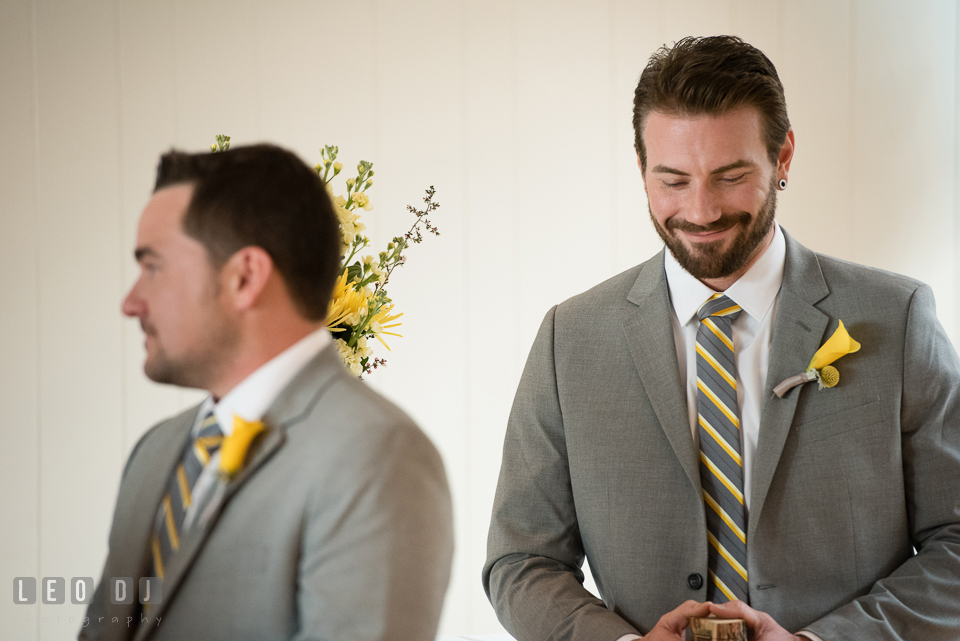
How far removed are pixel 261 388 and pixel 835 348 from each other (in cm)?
90

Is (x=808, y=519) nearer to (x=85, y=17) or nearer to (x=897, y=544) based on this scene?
(x=897, y=544)

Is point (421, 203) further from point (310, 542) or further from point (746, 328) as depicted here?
point (310, 542)

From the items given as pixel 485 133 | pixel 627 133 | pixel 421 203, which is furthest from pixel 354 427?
pixel 627 133

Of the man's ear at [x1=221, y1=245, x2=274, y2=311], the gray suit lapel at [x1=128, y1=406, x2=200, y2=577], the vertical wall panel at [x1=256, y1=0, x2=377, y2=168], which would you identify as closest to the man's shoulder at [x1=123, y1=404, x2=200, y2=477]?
the gray suit lapel at [x1=128, y1=406, x2=200, y2=577]

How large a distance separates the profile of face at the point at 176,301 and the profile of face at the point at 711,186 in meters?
0.78

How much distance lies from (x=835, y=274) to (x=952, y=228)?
187 cm

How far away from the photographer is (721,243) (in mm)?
1243

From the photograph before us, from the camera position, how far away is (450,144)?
2463mm

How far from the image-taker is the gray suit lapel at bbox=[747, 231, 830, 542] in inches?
48.0

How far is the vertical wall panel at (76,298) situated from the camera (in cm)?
99

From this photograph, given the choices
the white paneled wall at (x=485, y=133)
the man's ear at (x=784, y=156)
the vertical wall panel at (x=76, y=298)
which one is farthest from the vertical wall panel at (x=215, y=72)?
the man's ear at (x=784, y=156)

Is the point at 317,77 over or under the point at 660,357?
over

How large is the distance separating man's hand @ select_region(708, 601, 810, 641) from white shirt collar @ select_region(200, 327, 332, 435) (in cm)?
75

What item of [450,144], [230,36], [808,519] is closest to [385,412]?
[808,519]
